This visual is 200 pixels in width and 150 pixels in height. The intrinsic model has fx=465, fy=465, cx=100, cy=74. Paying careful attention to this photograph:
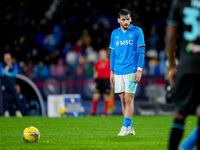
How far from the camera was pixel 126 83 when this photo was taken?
336 inches

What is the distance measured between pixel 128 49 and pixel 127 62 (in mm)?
244

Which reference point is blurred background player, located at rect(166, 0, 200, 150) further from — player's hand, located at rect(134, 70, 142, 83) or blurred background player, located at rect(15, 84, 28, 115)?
blurred background player, located at rect(15, 84, 28, 115)

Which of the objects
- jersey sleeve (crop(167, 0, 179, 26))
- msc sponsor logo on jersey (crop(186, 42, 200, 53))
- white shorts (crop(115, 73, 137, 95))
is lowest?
white shorts (crop(115, 73, 137, 95))

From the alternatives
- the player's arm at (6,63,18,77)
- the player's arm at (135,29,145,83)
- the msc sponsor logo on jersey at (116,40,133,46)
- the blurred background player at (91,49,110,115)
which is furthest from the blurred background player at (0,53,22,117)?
the player's arm at (135,29,145,83)

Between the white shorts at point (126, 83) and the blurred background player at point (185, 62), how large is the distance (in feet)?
12.2

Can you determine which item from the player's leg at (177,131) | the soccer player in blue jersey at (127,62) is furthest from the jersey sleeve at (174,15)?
the soccer player in blue jersey at (127,62)

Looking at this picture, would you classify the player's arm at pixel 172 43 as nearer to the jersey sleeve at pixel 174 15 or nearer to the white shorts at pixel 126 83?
the jersey sleeve at pixel 174 15

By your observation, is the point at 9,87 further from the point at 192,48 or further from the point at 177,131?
the point at 192,48

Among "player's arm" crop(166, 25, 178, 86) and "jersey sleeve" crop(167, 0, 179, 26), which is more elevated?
"jersey sleeve" crop(167, 0, 179, 26)

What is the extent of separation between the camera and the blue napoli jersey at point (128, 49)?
860 cm

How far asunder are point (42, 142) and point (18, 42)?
56.6 ft

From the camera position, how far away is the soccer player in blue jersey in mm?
8484

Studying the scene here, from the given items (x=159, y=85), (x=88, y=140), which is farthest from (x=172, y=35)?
(x=159, y=85)

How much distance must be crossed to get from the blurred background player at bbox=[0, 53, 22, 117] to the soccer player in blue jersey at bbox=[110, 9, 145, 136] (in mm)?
8514
